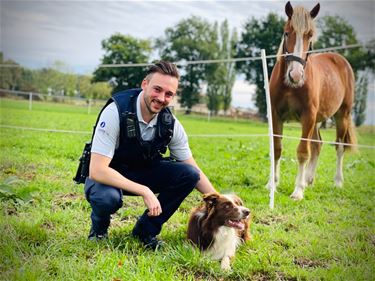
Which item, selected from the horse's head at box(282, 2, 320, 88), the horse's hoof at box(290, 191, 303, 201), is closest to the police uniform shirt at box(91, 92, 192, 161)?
the horse's head at box(282, 2, 320, 88)

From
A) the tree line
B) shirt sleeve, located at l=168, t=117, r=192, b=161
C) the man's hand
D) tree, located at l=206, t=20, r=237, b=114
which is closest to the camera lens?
the man's hand

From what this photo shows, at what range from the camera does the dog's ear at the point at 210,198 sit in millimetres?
3197

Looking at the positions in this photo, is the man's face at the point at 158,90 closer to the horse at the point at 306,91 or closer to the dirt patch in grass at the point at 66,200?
the dirt patch in grass at the point at 66,200

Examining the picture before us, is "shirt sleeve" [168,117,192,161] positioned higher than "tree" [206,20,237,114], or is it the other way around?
"tree" [206,20,237,114]

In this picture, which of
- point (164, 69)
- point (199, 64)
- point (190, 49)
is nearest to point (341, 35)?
point (164, 69)

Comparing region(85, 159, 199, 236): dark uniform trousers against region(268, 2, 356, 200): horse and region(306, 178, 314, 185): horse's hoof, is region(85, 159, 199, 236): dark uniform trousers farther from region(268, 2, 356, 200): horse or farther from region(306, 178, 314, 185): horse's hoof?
region(306, 178, 314, 185): horse's hoof

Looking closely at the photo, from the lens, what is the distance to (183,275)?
113 inches

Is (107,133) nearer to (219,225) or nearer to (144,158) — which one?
(144,158)

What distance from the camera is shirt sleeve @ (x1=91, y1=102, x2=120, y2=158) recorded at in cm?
309

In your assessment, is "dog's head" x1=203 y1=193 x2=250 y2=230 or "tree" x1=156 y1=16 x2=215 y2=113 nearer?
"dog's head" x1=203 y1=193 x2=250 y2=230

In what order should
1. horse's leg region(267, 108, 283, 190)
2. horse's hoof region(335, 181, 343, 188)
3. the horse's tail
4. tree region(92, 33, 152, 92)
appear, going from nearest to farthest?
horse's leg region(267, 108, 283, 190), horse's hoof region(335, 181, 343, 188), the horse's tail, tree region(92, 33, 152, 92)

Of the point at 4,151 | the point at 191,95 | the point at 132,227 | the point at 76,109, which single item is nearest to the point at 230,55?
the point at 191,95

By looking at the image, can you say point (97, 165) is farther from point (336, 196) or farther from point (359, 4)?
point (336, 196)

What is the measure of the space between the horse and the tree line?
1.60 ft
